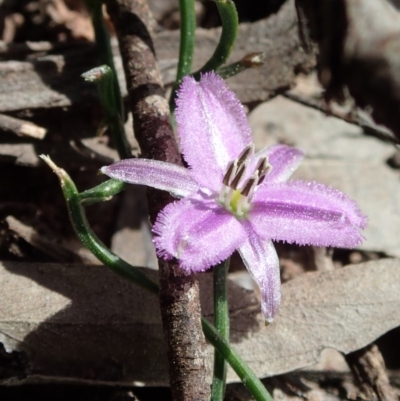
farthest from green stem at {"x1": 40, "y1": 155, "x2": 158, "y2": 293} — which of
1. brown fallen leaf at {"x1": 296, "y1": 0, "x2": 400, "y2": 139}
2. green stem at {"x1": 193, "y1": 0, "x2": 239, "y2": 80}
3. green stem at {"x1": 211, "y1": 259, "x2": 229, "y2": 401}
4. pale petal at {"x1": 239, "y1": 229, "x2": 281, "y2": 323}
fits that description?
brown fallen leaf at {"x1": 296, "y1": 0, "x2": 400, "y2": 139}

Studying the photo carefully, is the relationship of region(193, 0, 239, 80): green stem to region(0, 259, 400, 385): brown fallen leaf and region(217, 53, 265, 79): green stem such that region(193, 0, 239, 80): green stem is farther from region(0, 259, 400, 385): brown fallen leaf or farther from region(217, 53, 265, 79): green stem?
region(0, 259, 400, 385): brown fallen leaf

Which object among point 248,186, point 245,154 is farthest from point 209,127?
point 248,186

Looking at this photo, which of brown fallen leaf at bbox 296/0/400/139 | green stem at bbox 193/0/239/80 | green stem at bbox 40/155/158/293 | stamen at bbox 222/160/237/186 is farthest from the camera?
green stem at bbox 193/0/239/80

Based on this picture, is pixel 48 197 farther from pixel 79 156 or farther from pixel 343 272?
pixel 343 272

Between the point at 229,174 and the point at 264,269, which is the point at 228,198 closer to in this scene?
the point at 229,174

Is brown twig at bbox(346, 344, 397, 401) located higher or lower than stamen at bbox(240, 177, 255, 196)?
lower

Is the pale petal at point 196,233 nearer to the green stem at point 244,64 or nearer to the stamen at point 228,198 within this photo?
the stamen at point 228,198

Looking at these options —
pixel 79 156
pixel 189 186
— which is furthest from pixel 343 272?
pixel 79 156

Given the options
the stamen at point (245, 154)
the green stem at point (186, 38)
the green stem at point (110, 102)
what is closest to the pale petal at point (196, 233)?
the stamen at point (245, 154)
